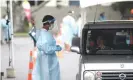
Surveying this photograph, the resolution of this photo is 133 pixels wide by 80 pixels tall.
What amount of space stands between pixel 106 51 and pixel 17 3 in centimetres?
4101

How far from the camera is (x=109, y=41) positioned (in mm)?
10562

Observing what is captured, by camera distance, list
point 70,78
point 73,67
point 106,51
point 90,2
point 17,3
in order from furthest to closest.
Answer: point 17,3
point 73,67
point 70,78
point 90,2
point 106,51

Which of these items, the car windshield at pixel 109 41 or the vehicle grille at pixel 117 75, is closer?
the vehicle grille at pixel 117 75

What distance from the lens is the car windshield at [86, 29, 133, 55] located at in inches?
411

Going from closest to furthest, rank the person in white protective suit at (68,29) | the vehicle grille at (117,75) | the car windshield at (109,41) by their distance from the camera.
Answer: the vehicle grille at (117,75) → the car windshield at (109,41) → the person in white protective suit at (68,29)

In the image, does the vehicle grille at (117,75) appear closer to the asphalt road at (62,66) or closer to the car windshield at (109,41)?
the car windshield at (109,41)

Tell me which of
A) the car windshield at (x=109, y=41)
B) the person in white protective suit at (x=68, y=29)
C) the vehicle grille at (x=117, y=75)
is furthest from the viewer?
the person in white protective suit at (x=68, y=29)

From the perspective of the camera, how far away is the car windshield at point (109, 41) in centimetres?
1045

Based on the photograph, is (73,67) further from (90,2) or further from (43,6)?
(43,6)

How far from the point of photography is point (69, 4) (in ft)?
184

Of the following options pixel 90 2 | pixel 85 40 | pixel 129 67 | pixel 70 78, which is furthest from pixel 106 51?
pixel 70 78

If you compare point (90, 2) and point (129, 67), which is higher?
point (90, 2)

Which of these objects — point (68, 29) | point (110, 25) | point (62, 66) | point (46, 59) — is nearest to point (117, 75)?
point (110, 25)

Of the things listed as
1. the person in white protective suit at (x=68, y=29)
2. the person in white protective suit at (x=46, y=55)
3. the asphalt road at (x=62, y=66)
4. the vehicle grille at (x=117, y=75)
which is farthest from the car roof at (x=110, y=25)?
the person in white protective suit at (x=68, y=29)
